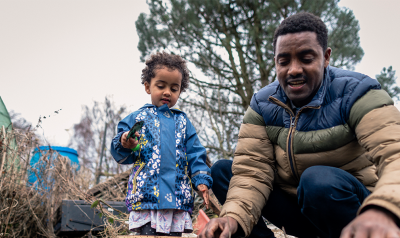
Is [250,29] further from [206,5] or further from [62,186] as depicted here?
[62,186]

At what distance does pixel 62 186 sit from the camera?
10.1ft

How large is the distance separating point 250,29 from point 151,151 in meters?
5.84

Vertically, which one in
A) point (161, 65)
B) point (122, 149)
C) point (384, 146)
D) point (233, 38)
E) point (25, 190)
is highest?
point (233, 38)

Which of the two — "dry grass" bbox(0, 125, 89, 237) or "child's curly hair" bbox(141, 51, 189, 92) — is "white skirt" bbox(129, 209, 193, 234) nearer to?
"child's curly hair" bbox(141, 51, 189, 92)

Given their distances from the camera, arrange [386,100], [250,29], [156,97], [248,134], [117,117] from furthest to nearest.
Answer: [117,117] < [250,29] < [156,97] < [248,134] < [386,100]

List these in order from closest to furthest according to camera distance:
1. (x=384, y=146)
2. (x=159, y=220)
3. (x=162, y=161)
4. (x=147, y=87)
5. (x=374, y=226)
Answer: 1. (x=374, y=226)
2. (x=384, y=146)
3. (x=159, y=220)
4. (x=162, y=161)
5. (x=147, y=87)

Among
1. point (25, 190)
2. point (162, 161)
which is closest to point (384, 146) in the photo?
point (162, 161)

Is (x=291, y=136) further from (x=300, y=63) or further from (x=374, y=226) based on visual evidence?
(x=374, y=226)

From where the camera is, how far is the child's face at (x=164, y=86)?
2156 mm

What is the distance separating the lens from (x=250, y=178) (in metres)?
1.72

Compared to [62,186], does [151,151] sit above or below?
above

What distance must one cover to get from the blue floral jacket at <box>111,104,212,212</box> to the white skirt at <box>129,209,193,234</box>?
6 cm

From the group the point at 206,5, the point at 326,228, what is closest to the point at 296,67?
the point at 326,228

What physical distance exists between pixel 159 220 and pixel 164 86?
907mm
